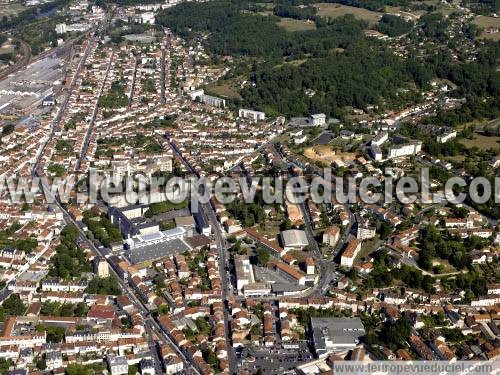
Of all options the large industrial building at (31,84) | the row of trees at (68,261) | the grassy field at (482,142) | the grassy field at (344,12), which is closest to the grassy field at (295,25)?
the grassy field at (344,12)

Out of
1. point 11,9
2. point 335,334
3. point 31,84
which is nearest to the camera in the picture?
point 335,334

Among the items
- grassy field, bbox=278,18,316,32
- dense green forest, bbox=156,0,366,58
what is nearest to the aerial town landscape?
dense green forest, bbox=156,0,366,58

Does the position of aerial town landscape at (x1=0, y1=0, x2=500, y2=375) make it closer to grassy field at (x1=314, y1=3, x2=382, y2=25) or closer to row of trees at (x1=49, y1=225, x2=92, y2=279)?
row of trees at (x1=49, y1=225, x2=92, y2=279)

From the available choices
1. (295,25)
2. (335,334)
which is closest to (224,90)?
(295,25)

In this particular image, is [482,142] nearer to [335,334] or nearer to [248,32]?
[335,334]

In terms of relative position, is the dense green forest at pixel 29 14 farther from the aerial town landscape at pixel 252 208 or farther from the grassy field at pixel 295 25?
the grassy field at pixel 295 25
